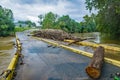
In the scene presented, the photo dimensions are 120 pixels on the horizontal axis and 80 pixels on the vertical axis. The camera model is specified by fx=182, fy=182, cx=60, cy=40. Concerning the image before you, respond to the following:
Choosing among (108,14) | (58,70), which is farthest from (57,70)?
(108,14)

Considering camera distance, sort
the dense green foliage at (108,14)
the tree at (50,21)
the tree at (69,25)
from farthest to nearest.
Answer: the tree at (50,21), the tree at (69,25), the dense green foliage at (108,14)

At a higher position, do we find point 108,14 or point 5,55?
point 108,14

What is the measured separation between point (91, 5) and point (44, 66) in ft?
41.6

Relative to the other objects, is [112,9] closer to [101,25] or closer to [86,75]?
[101,25]

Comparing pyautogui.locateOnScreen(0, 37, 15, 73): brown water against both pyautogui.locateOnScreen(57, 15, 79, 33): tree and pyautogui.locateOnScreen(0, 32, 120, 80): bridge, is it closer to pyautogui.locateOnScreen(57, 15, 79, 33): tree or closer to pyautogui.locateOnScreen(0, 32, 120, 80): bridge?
pyautogui.locateOnScreen(0, 32, 120, 80): bridge

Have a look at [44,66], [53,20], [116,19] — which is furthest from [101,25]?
[53,20]

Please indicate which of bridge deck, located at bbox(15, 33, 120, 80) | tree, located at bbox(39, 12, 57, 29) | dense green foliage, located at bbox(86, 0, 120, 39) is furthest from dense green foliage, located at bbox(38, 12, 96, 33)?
bridge deck, located at bbox(15, 33, 120, 80)

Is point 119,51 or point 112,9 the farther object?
point 112,9

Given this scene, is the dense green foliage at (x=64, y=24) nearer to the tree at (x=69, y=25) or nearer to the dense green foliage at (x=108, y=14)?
the tree at (x=69, y=25)

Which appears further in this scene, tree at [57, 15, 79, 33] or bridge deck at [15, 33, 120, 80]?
tree at [57, 15, 79, 33]

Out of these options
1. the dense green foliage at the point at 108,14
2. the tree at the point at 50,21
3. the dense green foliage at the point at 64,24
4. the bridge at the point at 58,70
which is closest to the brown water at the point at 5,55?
the bridge at the point at 58,70

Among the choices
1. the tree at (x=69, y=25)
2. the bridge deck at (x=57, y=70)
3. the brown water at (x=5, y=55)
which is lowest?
the brown water at (x=5, y=55)

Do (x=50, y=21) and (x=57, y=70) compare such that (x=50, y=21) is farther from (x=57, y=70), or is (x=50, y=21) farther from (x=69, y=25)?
(x=57, y=70)

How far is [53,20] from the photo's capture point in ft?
242
